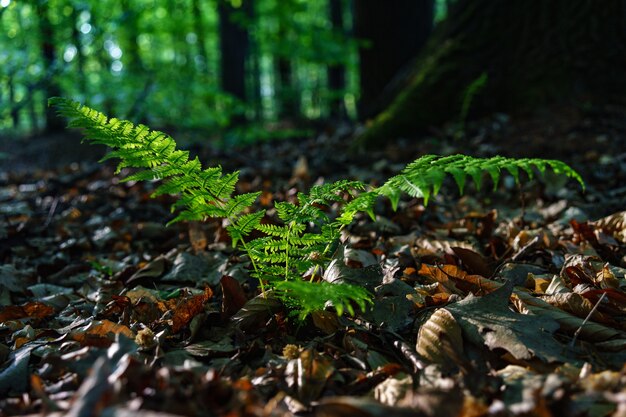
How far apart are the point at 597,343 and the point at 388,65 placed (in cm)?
621

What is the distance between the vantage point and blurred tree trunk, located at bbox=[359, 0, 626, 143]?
191 inches

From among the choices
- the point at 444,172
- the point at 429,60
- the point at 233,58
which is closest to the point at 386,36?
the point at 429,60

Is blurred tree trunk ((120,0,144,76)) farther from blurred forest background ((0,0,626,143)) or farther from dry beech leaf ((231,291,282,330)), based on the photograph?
dry beech leaf ((231,291,282,330))

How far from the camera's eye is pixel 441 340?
64.4 inches

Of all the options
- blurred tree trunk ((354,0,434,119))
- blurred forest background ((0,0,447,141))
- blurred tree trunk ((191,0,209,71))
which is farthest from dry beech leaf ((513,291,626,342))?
blurred tree trunk ((354,0,434,119))

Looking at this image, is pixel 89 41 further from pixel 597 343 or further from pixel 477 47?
pixel 597 343

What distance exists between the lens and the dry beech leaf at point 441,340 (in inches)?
62.2

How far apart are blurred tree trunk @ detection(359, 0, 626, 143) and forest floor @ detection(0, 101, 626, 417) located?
55.3 inches

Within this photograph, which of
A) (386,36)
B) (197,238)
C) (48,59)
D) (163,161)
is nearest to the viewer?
(163,161)

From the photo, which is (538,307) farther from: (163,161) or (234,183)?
(163,161)

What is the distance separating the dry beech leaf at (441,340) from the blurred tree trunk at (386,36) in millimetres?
5742

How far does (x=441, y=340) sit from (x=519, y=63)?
13.9 ft

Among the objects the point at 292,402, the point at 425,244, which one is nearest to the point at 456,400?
the point at 292,402

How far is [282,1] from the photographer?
925 cm
